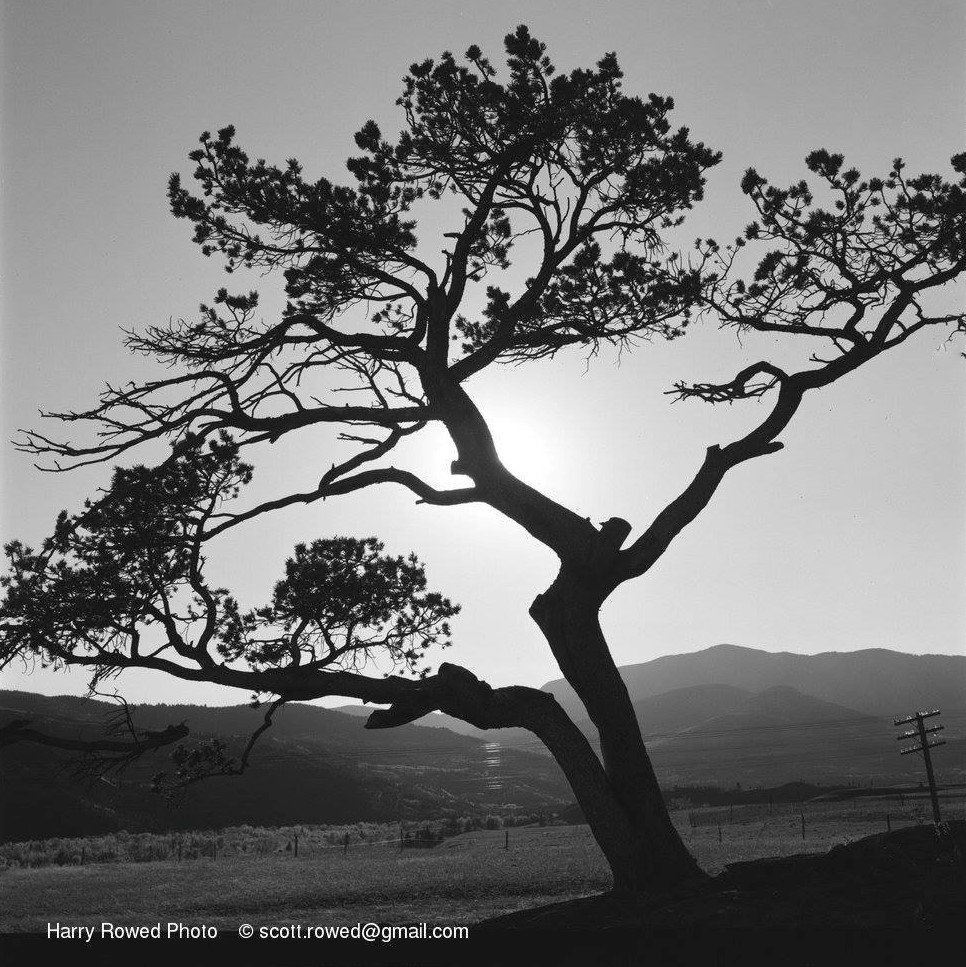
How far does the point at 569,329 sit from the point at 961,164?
191 inches

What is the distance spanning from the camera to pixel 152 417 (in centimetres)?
963

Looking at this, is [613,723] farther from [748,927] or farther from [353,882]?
[353,882]

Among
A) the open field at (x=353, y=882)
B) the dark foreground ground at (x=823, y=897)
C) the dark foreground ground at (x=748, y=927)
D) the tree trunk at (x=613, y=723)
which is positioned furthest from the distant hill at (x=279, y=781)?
the dark foreground ground at (x=823, y=897)

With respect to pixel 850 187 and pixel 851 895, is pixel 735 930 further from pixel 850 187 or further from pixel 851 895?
pixel 850 187

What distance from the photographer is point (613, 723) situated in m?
9.39

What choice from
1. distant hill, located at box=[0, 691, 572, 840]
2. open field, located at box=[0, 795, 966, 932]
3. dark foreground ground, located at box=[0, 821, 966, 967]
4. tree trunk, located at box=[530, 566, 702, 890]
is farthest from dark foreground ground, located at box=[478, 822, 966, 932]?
distant hill, located at box=[0, 691, 572, 840]

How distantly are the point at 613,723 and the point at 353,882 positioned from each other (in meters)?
24.7

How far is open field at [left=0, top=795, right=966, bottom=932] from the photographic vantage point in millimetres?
22734

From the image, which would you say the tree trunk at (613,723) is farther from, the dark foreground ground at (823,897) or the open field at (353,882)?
the open field at (353,882)

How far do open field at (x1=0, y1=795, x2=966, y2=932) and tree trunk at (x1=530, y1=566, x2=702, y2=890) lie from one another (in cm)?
1178

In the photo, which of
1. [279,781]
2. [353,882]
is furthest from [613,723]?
[279,781]

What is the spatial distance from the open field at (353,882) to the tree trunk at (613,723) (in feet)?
38.7

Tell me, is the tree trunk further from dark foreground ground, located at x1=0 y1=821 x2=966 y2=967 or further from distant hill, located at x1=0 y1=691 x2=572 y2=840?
distant hill, located at x1=0 y1=691 x2=572 y2=840

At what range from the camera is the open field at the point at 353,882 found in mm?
22734
